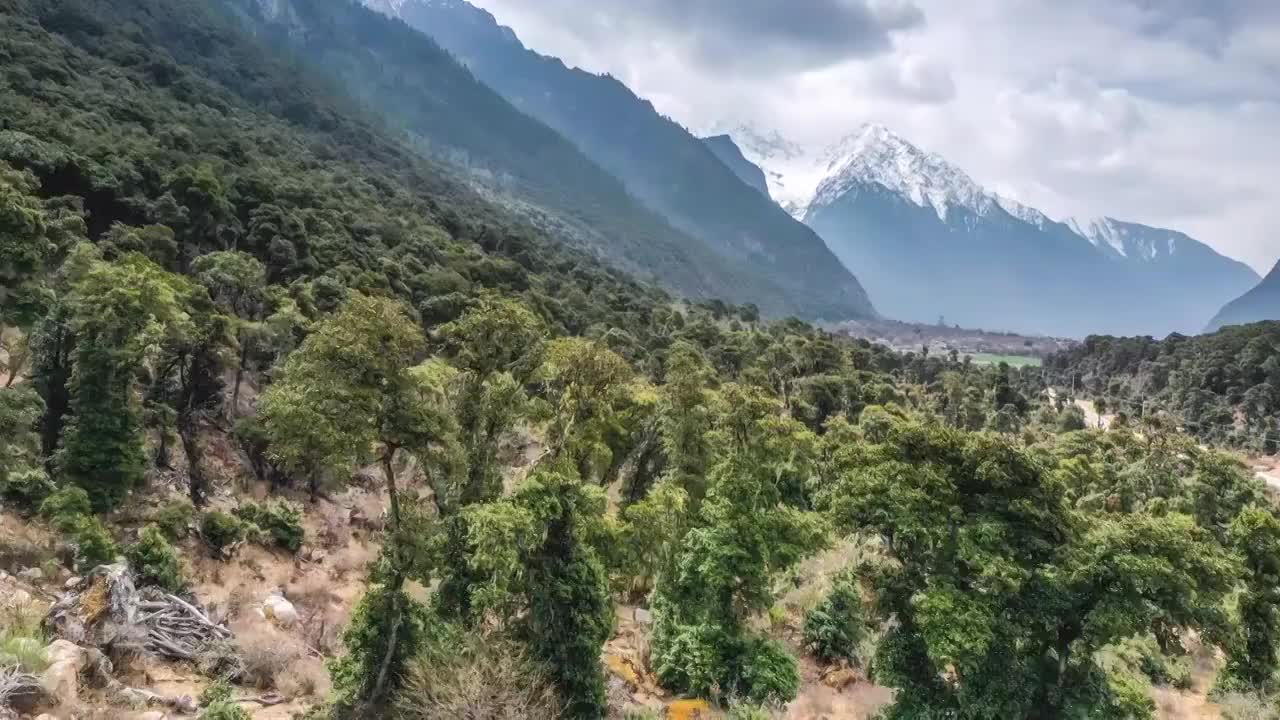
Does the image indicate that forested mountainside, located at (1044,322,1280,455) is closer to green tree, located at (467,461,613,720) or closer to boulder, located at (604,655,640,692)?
boulder, located at (604,655,640,692)

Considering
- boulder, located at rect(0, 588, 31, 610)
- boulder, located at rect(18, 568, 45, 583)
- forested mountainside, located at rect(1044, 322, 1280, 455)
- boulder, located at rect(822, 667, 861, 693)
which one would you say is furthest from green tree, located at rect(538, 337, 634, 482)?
forested mountainside, located at rect(1044, 322, 1280, 455)

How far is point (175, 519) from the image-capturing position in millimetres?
20312

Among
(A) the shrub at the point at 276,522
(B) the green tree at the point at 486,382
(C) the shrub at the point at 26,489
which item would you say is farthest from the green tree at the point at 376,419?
(A) the shrub at the point at 276,522

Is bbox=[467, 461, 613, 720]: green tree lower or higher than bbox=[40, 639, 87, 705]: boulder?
higher

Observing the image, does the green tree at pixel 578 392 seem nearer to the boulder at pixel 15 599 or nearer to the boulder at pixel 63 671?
the boulder at pixel 63 671

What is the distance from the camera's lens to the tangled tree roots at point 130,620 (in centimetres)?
1264

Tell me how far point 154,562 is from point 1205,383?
429ft

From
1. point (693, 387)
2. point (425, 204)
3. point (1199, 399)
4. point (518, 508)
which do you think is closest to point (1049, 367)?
point (1199, 399)

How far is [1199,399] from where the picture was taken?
99.6 metres

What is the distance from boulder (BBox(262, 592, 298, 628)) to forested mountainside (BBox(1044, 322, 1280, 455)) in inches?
3196

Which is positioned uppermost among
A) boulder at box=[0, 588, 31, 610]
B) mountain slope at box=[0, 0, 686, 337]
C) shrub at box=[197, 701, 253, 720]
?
mountain slope at box=[0, 0, 686, 337]

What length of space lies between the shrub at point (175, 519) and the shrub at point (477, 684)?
10792mm

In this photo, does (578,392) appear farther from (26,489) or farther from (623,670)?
(26,489)

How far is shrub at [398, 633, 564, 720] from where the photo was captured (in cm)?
1240
